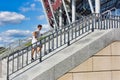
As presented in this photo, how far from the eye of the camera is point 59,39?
1156 centimetres

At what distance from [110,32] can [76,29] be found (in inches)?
48.8

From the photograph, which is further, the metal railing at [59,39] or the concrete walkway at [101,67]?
the metal railing at [59,39]

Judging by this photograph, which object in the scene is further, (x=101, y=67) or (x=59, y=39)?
(x=59, y=39)

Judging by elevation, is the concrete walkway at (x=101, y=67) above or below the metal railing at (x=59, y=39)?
→ below

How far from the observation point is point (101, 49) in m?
11.0

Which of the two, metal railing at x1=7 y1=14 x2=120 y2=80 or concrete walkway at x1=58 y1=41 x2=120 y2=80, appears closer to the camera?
concrete walkway at x1=58 y1=41 x2=120 y2=80

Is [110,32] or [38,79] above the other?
[110,32]

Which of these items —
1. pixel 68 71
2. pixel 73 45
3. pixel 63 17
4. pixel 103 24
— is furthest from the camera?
pixel 63 17

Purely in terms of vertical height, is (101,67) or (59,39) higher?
(59,39)

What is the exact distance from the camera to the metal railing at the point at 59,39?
10.8 meters

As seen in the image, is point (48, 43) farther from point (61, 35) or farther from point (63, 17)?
point (63, 17)

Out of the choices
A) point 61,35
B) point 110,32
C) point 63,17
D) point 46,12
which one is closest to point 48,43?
point 61,35

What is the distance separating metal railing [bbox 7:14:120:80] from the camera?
1075cm

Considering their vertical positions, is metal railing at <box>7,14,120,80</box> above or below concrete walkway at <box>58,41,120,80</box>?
above
